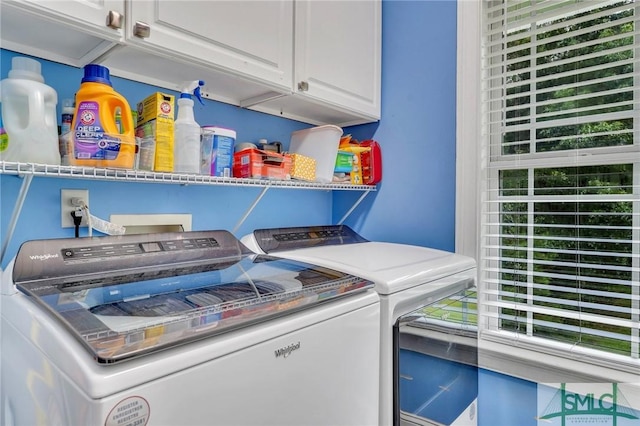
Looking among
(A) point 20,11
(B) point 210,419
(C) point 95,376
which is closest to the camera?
(C) point 95,376

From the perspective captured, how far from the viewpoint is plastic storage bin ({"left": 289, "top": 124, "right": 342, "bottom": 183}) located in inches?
69.6

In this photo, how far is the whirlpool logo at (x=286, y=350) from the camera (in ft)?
2.57

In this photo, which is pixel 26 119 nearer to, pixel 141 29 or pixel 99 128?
pixel 99 128

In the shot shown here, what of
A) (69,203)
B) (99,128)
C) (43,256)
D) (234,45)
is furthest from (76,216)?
(234,45)

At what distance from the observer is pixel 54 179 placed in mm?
1242

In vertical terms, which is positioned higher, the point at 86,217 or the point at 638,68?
the point at 638,68

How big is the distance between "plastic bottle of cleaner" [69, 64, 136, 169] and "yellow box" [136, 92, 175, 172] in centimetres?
8

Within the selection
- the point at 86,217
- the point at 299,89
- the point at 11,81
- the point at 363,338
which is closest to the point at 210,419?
the point at 363,338

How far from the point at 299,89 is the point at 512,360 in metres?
1.48

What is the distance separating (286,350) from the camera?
0.80 meters

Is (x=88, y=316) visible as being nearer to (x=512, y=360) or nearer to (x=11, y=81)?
(x=11, y=81)

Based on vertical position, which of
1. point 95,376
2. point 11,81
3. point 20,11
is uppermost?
point 20,11

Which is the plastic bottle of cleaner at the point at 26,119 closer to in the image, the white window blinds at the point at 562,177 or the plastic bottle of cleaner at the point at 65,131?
the plastic bottle of cleaner at the point at 65,131

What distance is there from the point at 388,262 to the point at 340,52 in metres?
1.04
